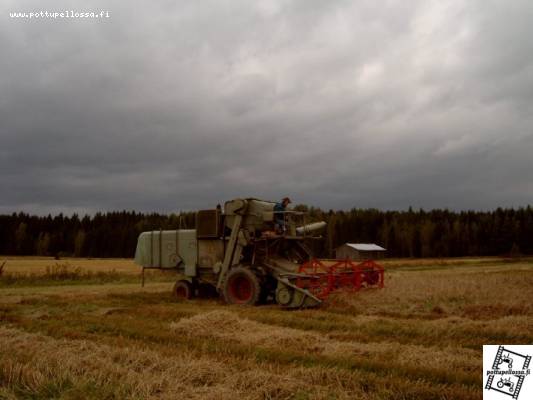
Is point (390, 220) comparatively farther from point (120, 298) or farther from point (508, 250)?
point (120, 298)

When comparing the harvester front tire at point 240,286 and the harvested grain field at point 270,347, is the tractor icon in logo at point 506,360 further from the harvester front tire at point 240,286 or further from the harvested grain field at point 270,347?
the harvester front tire at point 240,286

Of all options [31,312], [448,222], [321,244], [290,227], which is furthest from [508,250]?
[31,312]

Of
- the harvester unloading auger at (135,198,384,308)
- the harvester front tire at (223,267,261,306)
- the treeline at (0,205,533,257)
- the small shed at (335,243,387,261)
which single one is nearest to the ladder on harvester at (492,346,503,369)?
the harvester unloading auger at (135,198,384,308)

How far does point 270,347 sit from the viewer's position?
7.50 metres

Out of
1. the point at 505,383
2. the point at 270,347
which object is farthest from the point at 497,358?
the point at 270,347

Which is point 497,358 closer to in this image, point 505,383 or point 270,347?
point 505,383

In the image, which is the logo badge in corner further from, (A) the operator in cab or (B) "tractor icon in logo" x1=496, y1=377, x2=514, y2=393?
(A) the operator in cab

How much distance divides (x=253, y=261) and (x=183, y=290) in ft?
10.5

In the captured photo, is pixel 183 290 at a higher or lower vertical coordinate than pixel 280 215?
lower

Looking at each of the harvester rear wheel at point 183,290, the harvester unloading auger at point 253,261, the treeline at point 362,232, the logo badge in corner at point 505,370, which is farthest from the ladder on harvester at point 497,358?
the treeline at point 362,232

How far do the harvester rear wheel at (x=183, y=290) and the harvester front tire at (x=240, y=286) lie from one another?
2.24m

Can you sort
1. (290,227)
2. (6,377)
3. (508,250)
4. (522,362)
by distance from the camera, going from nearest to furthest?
(6,377) → (522,362) → (290,227) → (508,250)

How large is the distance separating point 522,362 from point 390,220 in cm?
7887

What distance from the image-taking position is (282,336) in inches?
314
